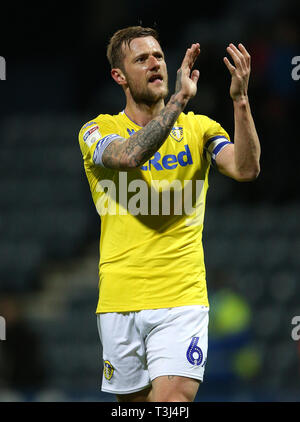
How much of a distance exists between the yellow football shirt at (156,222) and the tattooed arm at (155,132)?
0.79 ft

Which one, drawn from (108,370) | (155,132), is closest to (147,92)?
(155,132)

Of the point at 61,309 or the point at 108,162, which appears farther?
the point at 61,309

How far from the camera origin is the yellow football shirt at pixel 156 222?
4.11 metres

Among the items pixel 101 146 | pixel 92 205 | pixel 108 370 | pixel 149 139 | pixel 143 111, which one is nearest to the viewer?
pixel 149 139

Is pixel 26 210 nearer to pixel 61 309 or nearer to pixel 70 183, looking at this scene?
pixel 70 183

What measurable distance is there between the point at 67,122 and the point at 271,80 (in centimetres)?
325

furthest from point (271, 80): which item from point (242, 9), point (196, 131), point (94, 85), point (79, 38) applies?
point (196, 131)

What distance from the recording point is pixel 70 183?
11016mm

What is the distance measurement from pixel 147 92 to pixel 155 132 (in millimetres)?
515

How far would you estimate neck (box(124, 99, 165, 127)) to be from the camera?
14.4 ft

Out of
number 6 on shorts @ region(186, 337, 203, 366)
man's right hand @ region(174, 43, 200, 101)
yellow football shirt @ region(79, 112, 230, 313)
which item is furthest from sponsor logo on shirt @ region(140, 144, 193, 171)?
number 6 on shorts @ region(186, 337, 203, 366)

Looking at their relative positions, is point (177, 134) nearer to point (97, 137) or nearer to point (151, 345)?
point (97, 137)

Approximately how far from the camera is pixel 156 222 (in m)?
4.16

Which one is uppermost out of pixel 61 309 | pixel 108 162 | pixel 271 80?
pixel 271 80
